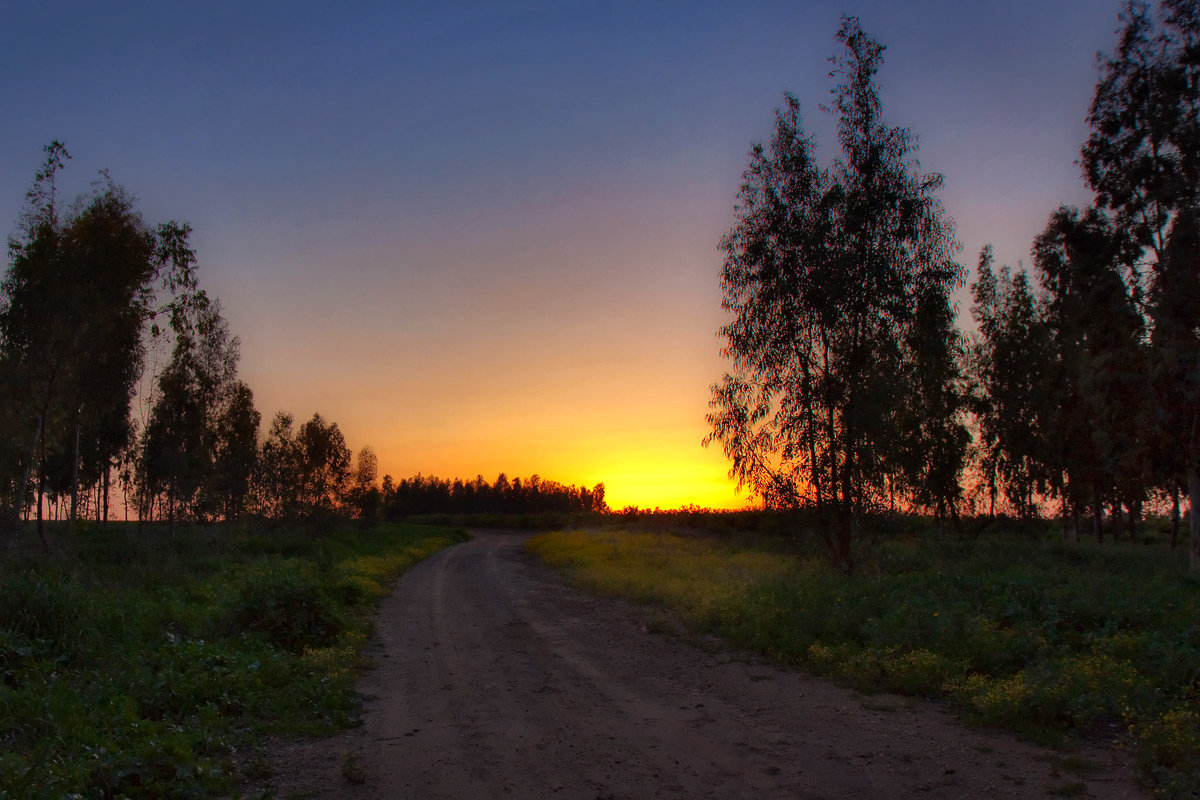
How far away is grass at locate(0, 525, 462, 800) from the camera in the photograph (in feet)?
20.6

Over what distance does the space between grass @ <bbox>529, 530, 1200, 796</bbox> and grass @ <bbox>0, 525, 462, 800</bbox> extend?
23.1ft

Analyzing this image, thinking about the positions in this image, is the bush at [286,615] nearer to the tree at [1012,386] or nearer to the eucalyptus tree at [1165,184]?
the eucalyptus tree at [1165,184]

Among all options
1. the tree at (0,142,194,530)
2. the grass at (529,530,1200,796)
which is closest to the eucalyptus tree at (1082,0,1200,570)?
the grass at (529,530,1200,796)

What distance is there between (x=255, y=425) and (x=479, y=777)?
48.1 metres

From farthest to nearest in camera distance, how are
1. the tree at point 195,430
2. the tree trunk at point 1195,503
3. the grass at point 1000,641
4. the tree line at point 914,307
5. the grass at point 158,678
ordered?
the tree at point 195,430, the tree trunk at point 1195,503, the tree line at point 914,307, the grass at point 1000,641, the grass at point 158,678

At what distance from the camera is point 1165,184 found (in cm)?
2575

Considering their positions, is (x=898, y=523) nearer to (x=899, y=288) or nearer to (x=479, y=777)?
(x=899, y=288)

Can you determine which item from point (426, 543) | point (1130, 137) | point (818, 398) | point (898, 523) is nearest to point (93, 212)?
point (818, 398)

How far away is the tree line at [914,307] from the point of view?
1884cm

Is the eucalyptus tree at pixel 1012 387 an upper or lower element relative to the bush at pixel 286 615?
upper

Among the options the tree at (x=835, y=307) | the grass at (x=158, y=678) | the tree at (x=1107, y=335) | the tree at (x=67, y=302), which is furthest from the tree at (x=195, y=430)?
the tree at (x=1107, y=335)

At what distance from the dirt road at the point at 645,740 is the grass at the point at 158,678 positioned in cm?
75

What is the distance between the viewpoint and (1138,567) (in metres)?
26.6

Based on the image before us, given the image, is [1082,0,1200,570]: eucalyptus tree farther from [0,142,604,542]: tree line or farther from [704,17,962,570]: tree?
[0,142,604,542]: tree line
